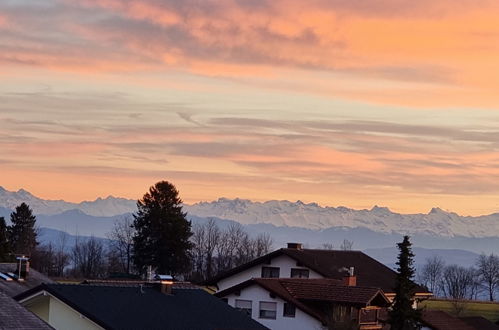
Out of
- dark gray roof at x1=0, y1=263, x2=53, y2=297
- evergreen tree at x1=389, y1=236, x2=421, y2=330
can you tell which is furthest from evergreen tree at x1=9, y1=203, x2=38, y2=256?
evergreen tree at x1=389, y1=236, x2=421, y2=330

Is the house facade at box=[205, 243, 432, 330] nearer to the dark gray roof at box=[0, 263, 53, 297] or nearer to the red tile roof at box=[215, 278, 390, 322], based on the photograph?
the red tile roof at box=[215, 278, 390, 322]

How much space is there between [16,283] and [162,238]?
2831 inches

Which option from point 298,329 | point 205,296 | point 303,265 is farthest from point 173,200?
point 205,296

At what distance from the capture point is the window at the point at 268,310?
66.7 meters

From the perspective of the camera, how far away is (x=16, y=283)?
53.8 m

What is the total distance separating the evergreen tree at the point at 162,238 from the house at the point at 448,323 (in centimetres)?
5036

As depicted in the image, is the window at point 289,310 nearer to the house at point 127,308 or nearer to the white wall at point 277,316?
the white wall at point 277,316

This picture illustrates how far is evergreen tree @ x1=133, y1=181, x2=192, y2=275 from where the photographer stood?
408 ft

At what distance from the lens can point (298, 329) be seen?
6519 centimetres

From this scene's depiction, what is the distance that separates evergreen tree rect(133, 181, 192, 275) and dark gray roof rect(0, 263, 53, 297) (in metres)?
65.6

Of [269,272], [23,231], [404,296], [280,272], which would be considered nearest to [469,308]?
[280,272]

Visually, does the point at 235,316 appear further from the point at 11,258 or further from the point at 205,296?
the point at 11,258

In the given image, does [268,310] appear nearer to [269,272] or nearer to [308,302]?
[308,302]

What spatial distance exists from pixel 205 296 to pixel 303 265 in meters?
27.4
